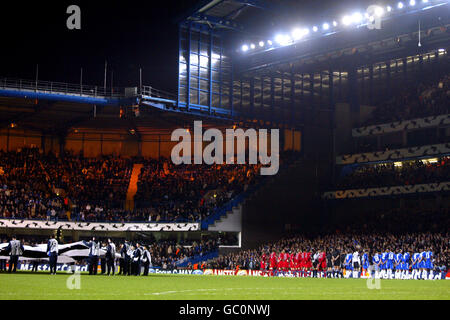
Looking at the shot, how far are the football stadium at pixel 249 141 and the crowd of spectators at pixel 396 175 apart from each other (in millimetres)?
189

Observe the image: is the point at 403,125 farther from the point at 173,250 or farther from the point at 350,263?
the point at 173,250

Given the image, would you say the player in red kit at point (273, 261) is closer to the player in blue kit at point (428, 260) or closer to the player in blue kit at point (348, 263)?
the player in blue kit at point (348, 263)

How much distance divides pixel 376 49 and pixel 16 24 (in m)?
28.7

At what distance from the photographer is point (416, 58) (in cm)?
6009

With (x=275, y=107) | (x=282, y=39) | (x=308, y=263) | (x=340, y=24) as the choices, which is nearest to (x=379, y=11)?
(x=340, y=24)

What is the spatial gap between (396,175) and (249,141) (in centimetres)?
1503

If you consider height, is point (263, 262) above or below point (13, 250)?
below

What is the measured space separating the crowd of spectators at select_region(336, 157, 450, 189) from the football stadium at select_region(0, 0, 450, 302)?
0.62 feet

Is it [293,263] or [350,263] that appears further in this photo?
[293,263]

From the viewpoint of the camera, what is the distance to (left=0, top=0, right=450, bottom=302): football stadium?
4625 cm

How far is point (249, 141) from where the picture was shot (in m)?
63.0

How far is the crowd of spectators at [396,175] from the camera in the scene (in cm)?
5066
